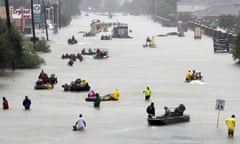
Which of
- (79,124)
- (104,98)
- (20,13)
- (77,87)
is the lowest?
(104,98)

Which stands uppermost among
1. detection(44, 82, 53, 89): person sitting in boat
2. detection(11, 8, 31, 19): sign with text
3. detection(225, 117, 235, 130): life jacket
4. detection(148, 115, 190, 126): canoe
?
detection(11, 8, 31, 19): sign with text

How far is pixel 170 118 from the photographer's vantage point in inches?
1618

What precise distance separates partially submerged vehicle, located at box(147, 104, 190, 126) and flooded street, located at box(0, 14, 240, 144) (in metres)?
0.38

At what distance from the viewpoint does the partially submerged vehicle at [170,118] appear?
40.7 meters

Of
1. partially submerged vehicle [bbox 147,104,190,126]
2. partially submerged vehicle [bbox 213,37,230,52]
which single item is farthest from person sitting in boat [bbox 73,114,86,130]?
partially submerged vehicle [bbox 213,37,230,52]

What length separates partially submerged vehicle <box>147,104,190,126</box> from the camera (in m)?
40.7

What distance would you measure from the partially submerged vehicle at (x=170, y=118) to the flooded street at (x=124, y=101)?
0.38 meters

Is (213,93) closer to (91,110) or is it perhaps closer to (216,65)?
(91,110)

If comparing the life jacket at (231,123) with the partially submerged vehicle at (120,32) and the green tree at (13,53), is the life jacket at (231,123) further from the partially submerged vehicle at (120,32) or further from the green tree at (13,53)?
the partially submerged vehicle at (120,32)

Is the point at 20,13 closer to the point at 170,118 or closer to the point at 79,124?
the point at 170,118

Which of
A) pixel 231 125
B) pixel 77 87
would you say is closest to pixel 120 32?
pixel 77 87

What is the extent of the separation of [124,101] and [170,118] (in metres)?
10.4

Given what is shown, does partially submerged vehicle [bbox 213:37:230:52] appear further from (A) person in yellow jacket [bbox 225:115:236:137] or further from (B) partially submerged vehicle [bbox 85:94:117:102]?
(A) person in yellow jacket [bbox 225:115:236:137]

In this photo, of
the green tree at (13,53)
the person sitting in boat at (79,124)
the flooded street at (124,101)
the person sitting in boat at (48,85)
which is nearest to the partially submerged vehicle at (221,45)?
the flooded street at (124,101)
